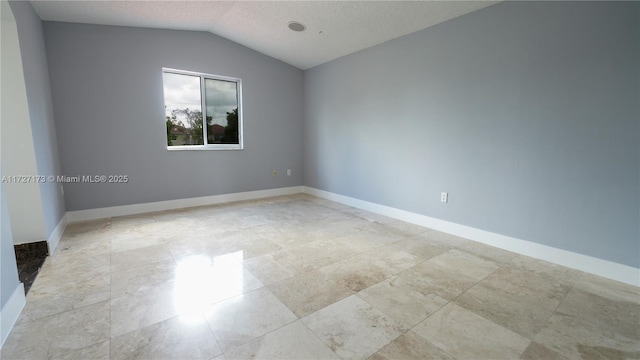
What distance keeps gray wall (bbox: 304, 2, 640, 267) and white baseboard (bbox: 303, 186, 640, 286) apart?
6cm

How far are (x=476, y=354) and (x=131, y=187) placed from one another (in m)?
4.47

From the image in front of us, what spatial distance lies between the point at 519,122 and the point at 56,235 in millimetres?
4919

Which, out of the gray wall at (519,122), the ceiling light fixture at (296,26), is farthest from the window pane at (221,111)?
the gray wall at (519,122)

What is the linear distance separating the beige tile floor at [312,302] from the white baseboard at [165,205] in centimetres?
68

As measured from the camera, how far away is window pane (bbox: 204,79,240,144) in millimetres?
4594

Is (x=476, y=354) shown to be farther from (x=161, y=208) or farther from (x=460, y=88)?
(x=161, y=208)

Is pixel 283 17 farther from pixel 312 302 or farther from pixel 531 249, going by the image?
pixel 531 249

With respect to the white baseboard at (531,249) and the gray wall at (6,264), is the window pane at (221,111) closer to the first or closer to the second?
the white baseboard at (531,249)

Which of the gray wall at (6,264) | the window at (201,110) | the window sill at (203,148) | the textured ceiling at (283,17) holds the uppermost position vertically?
the textured ceiling at (283,17)

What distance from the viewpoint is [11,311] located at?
1.62 metres

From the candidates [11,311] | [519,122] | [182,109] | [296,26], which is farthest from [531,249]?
[182,109]

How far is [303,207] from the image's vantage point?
4.52m

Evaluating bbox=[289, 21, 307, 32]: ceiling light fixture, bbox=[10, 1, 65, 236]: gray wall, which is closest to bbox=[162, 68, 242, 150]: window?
bbox=[10, 1, 65, 236]: gray wall

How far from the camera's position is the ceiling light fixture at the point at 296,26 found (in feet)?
11.8
